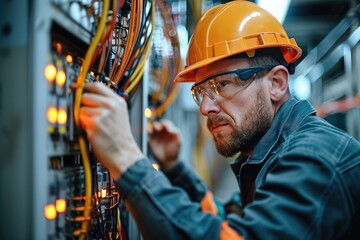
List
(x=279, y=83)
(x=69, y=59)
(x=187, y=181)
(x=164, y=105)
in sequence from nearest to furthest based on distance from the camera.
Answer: (x=69, y=59)
(x=279, y=83)
(x=187, y=181)
(x=164, y=105)

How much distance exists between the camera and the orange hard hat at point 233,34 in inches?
47.1

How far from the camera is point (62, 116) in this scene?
82 centimetres

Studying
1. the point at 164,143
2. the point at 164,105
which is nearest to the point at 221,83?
the point at 164,143

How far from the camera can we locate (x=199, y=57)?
4.12 feet

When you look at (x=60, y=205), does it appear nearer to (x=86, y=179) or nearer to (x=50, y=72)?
(x=86, y=179)

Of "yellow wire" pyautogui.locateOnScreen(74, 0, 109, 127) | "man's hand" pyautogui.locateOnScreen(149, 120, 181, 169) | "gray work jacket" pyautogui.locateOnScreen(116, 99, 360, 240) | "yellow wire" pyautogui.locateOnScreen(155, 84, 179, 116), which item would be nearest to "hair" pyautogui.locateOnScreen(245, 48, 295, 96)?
"gray work jacket" pyautogui.locateOnScreen(116, 99, 360, 240)

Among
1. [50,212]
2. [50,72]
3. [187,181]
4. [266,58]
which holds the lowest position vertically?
[187,181]

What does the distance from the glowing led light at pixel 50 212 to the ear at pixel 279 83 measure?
2.79ft

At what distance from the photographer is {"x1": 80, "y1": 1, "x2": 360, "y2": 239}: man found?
81 cm

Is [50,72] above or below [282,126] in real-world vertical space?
above

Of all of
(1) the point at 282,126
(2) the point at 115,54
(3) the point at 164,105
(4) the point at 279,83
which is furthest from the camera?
(3) the point at 164,105

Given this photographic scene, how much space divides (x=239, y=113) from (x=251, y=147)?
0.53 feet

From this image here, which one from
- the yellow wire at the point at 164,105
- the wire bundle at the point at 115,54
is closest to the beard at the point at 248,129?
the wire bundle at the point at 115,54

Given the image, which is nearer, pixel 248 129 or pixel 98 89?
pixel 98 89
